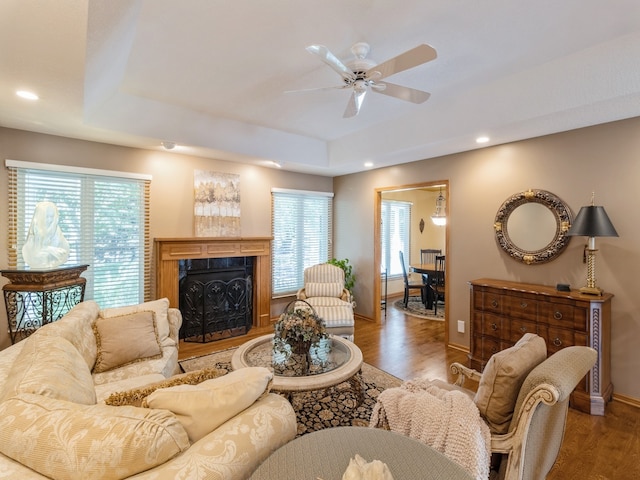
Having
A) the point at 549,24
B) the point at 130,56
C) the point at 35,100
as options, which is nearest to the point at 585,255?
the point at 549,24

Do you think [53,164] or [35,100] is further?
[53,164]

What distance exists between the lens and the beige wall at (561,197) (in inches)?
110

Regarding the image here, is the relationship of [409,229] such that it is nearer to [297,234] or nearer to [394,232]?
[394,232]

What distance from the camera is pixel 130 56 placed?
2.54 metres

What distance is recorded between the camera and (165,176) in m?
4.18

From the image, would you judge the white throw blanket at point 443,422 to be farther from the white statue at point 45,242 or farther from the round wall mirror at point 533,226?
the white statue at point 45,242

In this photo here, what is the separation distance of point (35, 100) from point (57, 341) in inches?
82.0

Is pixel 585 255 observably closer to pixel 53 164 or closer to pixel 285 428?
pixel 285 428

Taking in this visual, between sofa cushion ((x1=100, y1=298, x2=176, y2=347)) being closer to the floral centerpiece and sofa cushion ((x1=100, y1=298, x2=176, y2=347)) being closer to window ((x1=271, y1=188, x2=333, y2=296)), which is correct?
the floral centerpiece

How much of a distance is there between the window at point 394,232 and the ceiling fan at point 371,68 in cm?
460

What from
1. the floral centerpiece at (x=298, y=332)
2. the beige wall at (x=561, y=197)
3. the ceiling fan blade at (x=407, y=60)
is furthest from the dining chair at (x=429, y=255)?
the ceiling fan blade at (x=407, y=60)

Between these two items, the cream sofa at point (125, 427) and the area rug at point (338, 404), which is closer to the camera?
the cream sofa at point (125, 427)

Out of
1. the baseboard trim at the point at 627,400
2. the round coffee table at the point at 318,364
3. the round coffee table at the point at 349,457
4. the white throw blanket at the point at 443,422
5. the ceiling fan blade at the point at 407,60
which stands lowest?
the baseboard trim at the point at 627,400

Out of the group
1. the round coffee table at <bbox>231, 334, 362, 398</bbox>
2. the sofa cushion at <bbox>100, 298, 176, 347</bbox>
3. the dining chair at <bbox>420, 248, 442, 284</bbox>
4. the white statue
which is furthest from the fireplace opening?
the dining chair at <bbox>420, 248, 442, 284</bbox>
